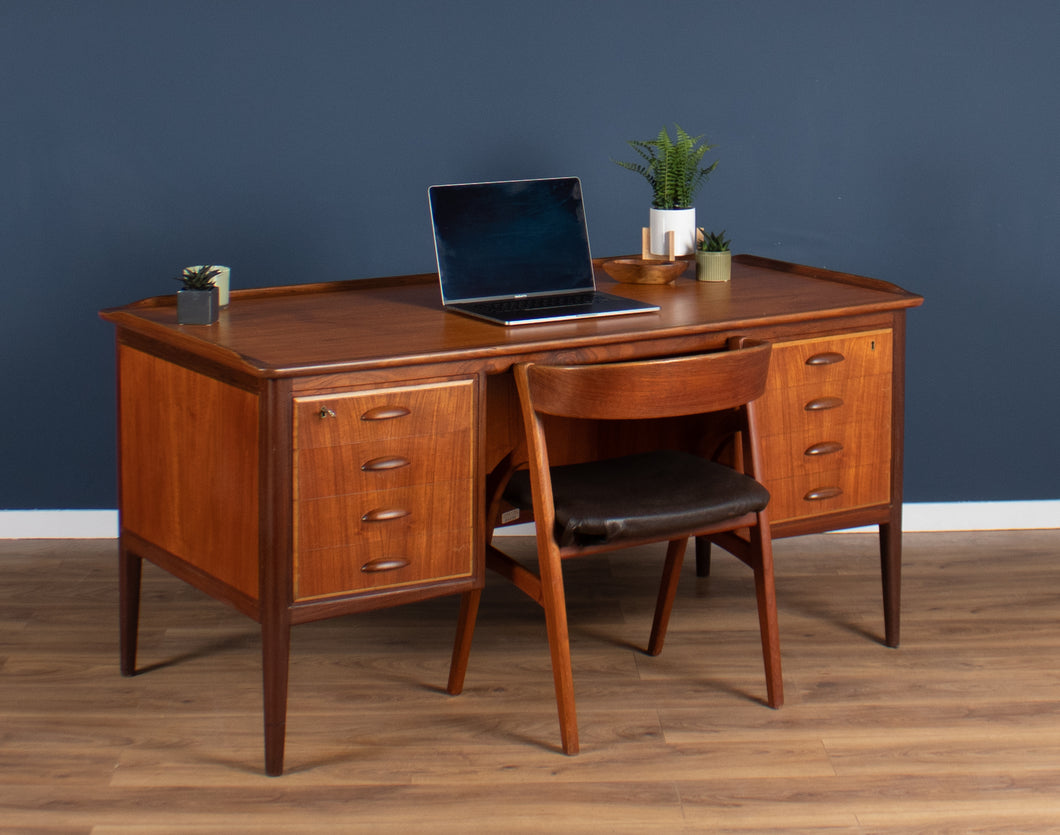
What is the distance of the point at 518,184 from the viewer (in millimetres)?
2848

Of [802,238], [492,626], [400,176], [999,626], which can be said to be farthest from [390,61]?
[999,626]

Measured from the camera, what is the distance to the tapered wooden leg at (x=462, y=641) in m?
2.66

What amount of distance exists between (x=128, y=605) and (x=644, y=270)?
→ 1.23 m

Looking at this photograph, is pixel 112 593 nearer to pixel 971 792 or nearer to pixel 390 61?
pixel 390 61

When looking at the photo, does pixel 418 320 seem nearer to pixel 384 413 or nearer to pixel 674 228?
pixel 384 413

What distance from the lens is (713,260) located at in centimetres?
305

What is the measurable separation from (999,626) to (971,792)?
2.51ft

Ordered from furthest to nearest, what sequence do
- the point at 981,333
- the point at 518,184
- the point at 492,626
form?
1. the point at 981,333
2. the point at 492,626
3. the point at 518,184

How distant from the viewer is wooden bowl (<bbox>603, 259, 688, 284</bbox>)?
2994mm

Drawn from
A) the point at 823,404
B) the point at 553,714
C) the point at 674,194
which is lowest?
the point at 553,714

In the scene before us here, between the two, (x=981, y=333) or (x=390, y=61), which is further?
(x=981, y=333)

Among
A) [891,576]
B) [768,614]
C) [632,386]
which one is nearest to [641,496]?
[632,386]

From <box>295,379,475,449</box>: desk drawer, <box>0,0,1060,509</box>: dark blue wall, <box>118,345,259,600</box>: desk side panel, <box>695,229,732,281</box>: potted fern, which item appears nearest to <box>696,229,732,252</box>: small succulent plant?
<box>695,229,732,281</box>: potted fern

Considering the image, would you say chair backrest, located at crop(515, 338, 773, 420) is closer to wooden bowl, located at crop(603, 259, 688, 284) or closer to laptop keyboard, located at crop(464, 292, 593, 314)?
laptop keyboard, located at crop(464, 292, 593, 314)
